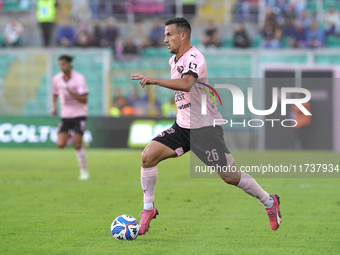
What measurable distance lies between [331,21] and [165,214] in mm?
17432

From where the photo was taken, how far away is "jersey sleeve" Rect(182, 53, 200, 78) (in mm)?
5730

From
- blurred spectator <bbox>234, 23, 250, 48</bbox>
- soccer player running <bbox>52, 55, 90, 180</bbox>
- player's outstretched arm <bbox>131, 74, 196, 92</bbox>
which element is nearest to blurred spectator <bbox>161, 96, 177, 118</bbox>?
blurred spectator <bbox>234, 23, 250, 48</bbox>

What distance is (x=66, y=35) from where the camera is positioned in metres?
21.9

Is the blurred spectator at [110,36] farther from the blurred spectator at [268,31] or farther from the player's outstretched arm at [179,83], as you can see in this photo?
the player's outstretched arm at [179,83]

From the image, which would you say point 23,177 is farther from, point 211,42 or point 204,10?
point 204,10

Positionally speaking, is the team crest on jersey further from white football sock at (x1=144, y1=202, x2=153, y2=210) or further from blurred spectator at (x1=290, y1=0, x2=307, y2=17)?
blurred spectator at (x1=290, y1=0, x2=307, y2=17)

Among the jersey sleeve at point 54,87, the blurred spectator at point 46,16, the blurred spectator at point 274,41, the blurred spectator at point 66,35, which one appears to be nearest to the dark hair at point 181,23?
the jersey sleeve at point 54,87

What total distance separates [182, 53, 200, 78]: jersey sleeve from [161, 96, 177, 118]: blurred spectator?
13.7m

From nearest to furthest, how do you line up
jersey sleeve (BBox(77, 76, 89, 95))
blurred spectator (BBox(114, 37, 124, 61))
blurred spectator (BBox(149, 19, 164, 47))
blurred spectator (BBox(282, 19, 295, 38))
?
1. jersey sleeve (BBox(77, 76, 89, 95))
2. blurred spectator (BBox(114, 37, 124, 61))
3. blurred spectator (BBox(149, 19, 164, 47))
4. blurred spectator (BBox(282, 19, 295, 38))

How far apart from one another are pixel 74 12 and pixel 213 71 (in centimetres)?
714

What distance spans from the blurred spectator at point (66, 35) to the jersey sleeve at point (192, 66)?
1662cm

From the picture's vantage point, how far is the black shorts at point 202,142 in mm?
6016

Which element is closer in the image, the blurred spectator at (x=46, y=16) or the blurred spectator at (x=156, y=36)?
the blurred spectator at (x=156, y=36)

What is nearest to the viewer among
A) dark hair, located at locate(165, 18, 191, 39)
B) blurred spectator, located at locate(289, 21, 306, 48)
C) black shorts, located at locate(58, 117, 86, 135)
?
dark hair, located at locate(165, 18, 191, 39)
